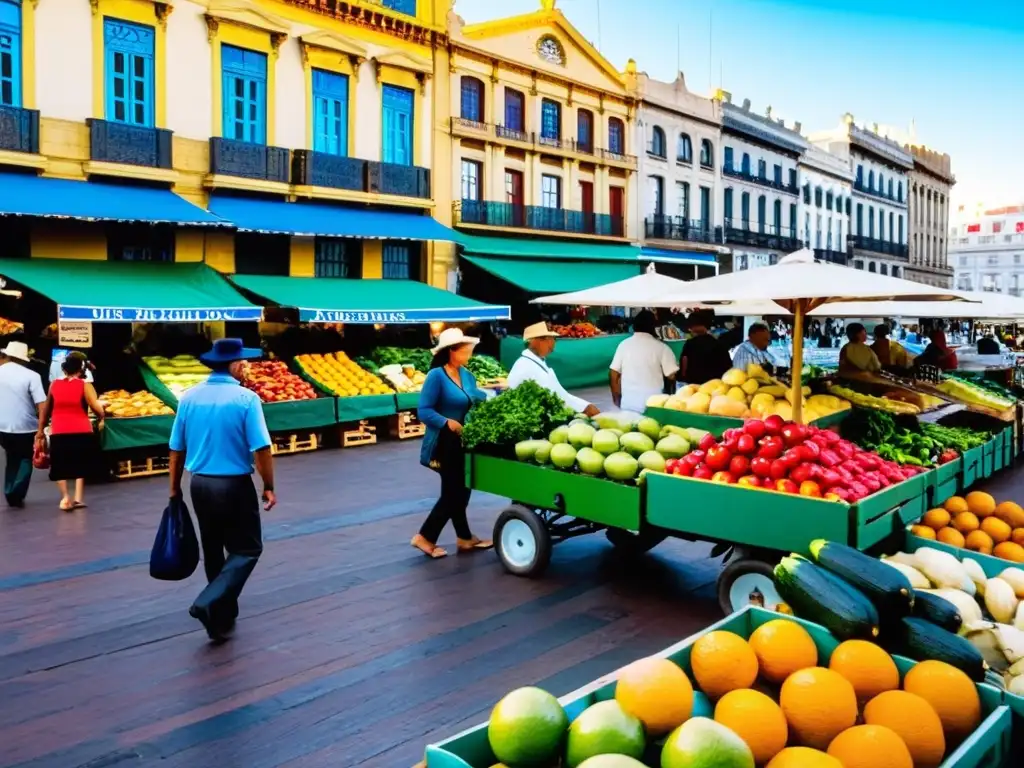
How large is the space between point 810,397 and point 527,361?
2.90 m

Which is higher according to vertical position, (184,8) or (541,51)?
(541,51)

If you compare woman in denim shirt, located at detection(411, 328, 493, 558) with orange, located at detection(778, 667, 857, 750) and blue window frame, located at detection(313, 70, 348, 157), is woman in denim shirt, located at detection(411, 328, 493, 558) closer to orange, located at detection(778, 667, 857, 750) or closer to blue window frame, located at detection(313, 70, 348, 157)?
orange, located at detection(778, 667, 857, 750)

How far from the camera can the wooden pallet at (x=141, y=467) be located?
440 inches

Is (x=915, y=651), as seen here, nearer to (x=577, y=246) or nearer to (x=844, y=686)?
(x=844, y=686)

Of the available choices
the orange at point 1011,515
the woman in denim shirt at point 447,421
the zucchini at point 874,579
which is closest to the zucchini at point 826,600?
the zucchini at point 874,579

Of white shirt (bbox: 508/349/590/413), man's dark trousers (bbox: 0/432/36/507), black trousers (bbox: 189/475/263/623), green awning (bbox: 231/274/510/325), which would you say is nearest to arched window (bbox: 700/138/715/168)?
green awning (bbox: 231/274/510/325)

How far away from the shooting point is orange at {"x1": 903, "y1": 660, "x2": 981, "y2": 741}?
2.76m

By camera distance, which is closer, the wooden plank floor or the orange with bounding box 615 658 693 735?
the orange with bounding box 615 658 693 735

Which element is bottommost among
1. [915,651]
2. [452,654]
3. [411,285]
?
[452,654]

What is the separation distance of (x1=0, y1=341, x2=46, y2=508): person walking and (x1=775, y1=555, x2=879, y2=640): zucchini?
26.4 feet

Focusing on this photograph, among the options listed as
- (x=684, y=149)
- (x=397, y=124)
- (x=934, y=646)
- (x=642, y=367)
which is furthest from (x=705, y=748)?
(x=684, y=149)

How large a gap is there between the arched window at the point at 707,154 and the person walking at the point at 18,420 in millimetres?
29389

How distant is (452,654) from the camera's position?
5.35m

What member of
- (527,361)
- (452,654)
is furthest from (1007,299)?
(452,654)
